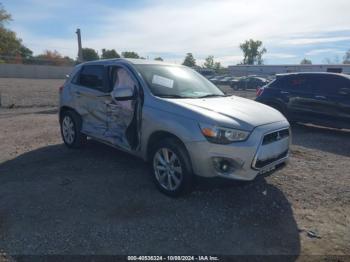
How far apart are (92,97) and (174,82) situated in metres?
1.62

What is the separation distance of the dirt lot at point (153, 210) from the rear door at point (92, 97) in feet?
2.08

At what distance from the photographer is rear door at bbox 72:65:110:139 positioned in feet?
18.0

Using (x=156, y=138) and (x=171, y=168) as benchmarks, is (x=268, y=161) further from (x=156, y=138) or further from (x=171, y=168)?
(x=156, y=138)

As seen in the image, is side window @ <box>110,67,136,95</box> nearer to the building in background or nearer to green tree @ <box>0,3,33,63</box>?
the building in background

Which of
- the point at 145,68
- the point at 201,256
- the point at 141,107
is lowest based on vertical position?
the point at 201,256

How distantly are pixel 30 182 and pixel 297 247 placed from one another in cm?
377

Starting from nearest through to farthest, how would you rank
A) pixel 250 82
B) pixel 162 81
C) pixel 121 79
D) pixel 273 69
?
pixel 162 81
pixel 121 79
pixel 250 82
pixel 273 69

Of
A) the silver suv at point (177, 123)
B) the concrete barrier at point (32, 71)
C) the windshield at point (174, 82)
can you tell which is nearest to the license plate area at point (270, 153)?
the silver suv at point (177, 123)

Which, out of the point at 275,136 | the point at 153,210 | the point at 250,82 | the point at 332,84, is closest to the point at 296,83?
the point at 332,84

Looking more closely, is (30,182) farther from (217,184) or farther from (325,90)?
(325,90)

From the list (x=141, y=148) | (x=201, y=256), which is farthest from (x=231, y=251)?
(x=141, y=148)

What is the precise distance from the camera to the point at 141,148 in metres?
4.70

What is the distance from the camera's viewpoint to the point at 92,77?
19.3 ft

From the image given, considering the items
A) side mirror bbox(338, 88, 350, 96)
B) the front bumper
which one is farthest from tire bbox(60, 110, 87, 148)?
side mirror bbox(338, 88, 350, 96)
